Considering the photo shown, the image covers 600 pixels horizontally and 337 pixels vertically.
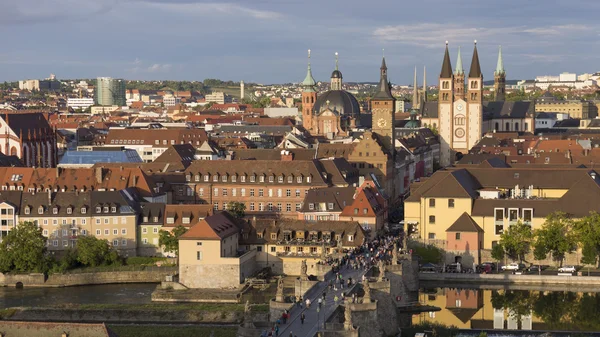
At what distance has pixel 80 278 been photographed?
73562 millimetres

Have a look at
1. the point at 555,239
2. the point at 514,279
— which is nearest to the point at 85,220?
the point at 514,279

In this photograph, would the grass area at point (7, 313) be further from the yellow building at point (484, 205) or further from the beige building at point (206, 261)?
the yellow building at point (484, 205)

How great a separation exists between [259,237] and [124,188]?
649 inches

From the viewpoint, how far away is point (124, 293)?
69.9 m

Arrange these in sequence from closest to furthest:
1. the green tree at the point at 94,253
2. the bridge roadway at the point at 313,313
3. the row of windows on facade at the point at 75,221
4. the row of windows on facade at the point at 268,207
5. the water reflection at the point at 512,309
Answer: the bridge roadway at the point at 313,313 < the water reflection at the point at 512,309 < the green tree at the point at 94,253 < the row of windows on facade at the point at 75,221 < the row of windows on facade at the point at 268,207

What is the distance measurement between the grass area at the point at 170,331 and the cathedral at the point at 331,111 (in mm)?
91092

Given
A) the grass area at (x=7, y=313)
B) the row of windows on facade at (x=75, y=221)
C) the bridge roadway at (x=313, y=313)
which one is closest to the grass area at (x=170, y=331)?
the bridge roadway at (x=313, y=313)

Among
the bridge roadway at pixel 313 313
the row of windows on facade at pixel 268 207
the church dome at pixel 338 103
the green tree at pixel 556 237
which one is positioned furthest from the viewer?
the church dome at pixel 338 103

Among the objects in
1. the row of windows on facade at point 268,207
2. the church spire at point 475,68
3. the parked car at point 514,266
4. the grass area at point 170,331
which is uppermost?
the church spire at point 475,68

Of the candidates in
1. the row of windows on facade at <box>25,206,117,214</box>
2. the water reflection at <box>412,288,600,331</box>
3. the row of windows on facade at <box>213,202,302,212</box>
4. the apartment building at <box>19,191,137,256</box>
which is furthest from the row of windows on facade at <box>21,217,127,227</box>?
the water reflection at <box>412,288,600,331</box>

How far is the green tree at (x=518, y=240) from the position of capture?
2896 inches

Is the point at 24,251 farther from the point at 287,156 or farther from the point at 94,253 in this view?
the point at 287,156

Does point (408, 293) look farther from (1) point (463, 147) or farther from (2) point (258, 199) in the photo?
(1) point (463, 147)

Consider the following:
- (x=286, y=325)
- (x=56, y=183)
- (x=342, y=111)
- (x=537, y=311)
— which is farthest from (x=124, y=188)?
(x=342, y=111)
